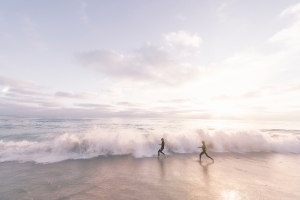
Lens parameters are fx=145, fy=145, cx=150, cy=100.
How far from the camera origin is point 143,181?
8.95m

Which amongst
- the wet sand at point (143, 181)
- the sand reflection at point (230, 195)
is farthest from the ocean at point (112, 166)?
the sand reflection at point (230, 195)

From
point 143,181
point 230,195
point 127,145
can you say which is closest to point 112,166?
point 143,181

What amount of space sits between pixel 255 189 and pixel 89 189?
30.3ft

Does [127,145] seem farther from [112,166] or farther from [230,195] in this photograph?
[230,195]

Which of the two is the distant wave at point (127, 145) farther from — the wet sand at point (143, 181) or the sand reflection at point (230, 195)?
the sand reflection at point (230, 195)

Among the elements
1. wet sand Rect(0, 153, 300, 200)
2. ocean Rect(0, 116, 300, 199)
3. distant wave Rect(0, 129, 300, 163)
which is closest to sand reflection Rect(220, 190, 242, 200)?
wet sand Rect(0, 153, 300, 200)

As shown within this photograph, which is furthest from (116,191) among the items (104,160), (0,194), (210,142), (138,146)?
(210,142)

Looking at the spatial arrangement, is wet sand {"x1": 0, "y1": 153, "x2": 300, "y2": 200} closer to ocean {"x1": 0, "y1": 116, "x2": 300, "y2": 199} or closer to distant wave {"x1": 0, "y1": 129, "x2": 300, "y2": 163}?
ocean {"x1": 0, "y1": 116, "x2": 300, "y2": 199}

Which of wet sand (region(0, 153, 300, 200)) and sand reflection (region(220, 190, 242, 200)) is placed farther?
wet sand (region(0, 153, 300, 200))

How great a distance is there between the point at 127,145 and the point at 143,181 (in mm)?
8723

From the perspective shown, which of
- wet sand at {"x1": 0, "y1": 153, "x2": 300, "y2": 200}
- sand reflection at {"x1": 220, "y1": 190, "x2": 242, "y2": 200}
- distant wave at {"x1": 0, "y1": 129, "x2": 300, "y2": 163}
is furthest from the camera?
distant wave at {"x1": 0, "y1": 129, "x2": 300, "y2": 163}

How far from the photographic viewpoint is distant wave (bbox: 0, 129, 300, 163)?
14734 mm

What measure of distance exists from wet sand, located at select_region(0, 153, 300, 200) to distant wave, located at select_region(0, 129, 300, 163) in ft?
8.41

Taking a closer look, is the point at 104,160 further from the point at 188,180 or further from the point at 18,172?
the point at 188,180
